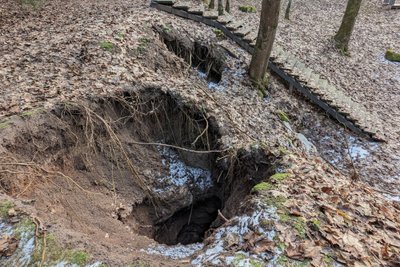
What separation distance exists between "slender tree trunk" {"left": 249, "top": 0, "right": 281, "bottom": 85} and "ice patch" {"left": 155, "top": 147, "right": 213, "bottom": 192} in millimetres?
4012

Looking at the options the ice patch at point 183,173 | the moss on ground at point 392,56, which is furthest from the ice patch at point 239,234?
the moss on ground at point 392,56

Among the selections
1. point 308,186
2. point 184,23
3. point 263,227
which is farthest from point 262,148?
point 184,23

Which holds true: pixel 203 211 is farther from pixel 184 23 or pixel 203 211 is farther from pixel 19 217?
pixel 184 23

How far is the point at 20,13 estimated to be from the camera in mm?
12125

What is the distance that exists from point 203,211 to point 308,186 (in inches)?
139

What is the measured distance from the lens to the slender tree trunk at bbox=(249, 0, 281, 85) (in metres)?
9.27

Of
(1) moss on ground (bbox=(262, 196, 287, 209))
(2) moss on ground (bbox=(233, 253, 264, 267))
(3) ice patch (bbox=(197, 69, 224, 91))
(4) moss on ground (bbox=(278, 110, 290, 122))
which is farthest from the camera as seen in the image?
(3) ice patch (bbox=(197, 69, 224, 91))

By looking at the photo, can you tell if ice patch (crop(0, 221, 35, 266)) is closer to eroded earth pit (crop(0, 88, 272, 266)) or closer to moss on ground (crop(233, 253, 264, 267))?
eroded earth pit (crop(0, 88, 272, 266))

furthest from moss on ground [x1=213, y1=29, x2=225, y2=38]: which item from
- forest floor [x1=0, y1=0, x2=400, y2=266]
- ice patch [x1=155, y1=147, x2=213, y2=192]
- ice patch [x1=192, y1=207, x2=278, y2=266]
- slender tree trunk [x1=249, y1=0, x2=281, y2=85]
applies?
ice patch [x1=192, y1=207, x2=278, y2=266]

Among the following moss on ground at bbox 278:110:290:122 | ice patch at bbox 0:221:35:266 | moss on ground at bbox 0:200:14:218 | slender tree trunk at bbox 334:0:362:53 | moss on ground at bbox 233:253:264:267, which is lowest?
moss on ground at bbox 278:110:290:122

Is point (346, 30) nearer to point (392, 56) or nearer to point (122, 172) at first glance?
point (392, 56)

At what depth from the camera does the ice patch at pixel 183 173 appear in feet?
25.4

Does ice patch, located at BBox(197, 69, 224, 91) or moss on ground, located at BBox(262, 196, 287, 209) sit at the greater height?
moss on ground, located at BBox(262, 196, 287, 209)

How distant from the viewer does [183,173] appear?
25.8ft
